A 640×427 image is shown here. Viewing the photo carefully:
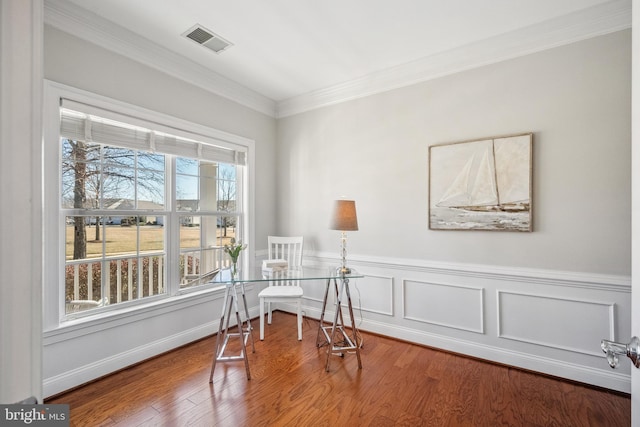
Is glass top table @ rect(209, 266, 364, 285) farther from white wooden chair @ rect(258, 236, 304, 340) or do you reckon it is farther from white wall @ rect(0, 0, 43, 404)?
white wall @ rect(0, 0, 43, 404)

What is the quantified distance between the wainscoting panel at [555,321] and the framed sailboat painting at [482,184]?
63 cm

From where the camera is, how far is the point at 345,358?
2.65 meters

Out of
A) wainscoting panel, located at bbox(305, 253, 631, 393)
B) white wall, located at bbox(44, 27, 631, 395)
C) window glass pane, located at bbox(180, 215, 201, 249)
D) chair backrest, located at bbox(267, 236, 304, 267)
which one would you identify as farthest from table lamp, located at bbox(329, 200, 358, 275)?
window glass pane, located at bbox(180, 215, 201, 249)

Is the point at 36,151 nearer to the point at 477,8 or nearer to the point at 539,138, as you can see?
the point at 477,8

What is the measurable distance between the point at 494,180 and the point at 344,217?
4.46 feet

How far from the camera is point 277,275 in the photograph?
8.38 ft

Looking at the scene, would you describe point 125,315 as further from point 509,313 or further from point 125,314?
point 509,313

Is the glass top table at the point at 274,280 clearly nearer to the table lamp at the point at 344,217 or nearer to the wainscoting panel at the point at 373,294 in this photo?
the table lamp at the point at 344,217

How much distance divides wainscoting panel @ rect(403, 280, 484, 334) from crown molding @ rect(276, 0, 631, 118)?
2073 mm

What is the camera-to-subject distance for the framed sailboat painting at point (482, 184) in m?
2.43

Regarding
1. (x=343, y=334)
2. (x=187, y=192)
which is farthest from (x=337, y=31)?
(x=343, y=334)

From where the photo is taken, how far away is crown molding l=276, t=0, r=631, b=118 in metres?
2.14

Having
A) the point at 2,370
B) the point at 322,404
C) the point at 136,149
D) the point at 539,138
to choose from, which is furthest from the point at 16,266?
the point at 539,138

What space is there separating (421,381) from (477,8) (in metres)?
2.91
